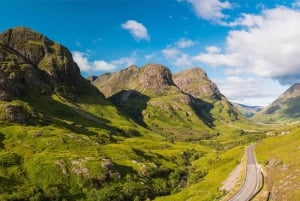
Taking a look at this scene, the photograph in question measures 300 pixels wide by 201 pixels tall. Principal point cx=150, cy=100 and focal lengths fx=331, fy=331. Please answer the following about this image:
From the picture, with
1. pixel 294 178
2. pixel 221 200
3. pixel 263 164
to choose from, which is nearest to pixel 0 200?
pixel 221 200

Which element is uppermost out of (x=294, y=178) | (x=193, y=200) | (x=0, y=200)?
(x=294, y=178)

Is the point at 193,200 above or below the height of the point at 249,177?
below

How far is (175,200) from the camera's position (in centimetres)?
19712

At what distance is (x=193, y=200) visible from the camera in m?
162

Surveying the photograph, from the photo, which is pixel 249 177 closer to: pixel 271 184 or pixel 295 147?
pixel 271 184

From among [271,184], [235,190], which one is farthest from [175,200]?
[271,184]

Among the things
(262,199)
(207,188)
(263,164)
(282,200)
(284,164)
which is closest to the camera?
(282,200)

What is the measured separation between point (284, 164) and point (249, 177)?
54.7 feet

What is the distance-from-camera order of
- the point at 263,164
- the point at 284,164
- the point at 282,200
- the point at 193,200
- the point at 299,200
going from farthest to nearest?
the point at 263,164 → the point at 193,200 → the point at 284,164 → the point at 282,200 → the point at 299,200

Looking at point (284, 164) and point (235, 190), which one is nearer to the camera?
point (235, 190)

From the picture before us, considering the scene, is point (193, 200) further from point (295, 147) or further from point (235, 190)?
point (295, 147)

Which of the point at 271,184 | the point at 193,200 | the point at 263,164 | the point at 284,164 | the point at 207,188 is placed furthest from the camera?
the point at 207,188

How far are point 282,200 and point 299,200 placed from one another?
7153 mm

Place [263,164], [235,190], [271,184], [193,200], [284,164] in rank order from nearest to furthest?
[271,184] → [235,190] → [284,164] → [193,200] → [263,164]
